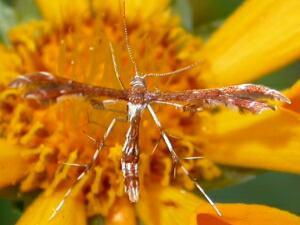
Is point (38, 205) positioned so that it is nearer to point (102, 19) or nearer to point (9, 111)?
point (9, 111)

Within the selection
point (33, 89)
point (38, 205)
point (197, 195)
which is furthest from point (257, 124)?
point (33, 89)

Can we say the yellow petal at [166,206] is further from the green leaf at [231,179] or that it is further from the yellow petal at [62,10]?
the yellow petal at [62,10]

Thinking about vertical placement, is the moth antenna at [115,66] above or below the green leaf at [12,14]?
below

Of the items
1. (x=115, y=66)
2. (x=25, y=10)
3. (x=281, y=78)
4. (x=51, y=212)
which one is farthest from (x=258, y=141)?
(x=25, y=10)

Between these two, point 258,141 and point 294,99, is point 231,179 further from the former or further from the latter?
point 294,99

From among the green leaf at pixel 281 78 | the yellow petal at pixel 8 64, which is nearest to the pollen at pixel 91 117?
the yellow petal at pixel 8 64

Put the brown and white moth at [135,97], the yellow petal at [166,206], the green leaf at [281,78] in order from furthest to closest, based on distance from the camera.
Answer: the green leaf at [281,78]
the yellow petal at [166,206]
the brown and white moth at [135,97]
